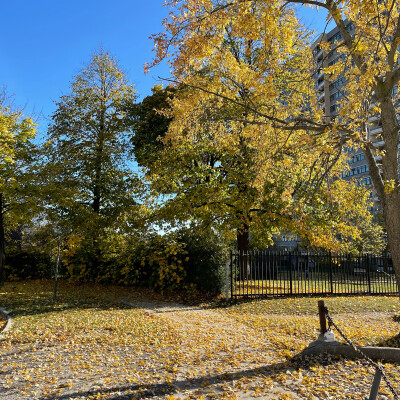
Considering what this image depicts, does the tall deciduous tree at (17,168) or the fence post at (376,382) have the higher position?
the tall deciduous tree at (17,168)

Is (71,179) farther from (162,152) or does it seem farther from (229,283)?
(229,283)

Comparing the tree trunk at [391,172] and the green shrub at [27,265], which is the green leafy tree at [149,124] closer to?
the green shrub at [27,265]

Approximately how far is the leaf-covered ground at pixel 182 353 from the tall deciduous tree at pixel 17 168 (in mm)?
5871

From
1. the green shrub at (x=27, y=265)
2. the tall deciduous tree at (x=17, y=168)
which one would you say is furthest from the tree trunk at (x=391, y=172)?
the green shrub at (x=27, y=265)

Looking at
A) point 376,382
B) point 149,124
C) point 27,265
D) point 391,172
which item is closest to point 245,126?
point 391,172

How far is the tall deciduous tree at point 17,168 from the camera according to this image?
15.8 m

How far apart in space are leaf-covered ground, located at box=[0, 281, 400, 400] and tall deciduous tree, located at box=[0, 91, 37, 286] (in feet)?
19.3

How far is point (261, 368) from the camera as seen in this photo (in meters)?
5.96

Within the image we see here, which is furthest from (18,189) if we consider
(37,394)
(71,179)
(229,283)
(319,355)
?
(319,355)

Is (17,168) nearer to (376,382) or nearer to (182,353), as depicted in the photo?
(182,353)

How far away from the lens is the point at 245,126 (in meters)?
11.3

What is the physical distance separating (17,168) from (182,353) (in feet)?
48.2

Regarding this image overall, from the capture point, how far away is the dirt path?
4.98m

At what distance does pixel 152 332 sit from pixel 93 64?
20083mm
